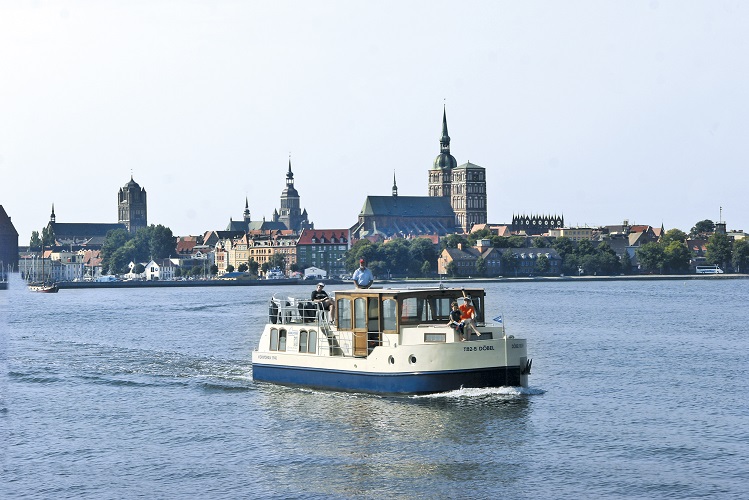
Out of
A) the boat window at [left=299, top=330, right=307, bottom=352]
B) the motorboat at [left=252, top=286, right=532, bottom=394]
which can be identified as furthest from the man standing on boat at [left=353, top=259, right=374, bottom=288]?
the boat window at [left=299, top=330, right=307, bottom=352]

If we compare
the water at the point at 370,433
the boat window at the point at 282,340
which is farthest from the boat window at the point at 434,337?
the boat window at the point at 282,340

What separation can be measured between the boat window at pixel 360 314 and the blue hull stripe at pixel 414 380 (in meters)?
1.52

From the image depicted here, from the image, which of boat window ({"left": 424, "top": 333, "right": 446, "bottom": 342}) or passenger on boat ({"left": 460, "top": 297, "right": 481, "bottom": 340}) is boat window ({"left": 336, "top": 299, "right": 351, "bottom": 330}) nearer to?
boat window ({"left": 424, "top": 333, "right": 446, "bottom": 342})

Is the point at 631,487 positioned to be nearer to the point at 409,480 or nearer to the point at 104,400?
the point at 409,480

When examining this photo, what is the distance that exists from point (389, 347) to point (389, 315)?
4.64 ft

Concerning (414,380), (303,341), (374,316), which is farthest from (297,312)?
(414,380)

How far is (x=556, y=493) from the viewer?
990 inches

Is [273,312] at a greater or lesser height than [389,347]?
greater

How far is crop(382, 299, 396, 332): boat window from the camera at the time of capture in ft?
119

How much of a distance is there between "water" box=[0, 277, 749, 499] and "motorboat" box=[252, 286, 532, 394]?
0.52m

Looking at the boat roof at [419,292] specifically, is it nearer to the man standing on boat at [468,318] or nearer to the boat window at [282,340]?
the man standing on boat at [468,318]

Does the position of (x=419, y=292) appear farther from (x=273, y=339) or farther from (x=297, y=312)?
(x=273, y=339)

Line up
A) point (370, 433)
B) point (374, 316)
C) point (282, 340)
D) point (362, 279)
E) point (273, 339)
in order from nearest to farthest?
point (370, 433) → point (374, 316) → point (362, 279) → point (282, 340) → point (273, 339)

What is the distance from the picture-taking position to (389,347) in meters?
35.2
